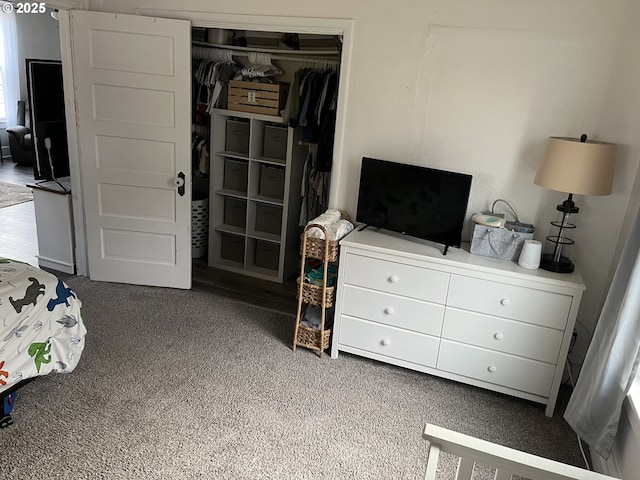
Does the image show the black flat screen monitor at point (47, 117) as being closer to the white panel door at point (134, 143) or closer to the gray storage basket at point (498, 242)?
the white panel door at point (134, 143)

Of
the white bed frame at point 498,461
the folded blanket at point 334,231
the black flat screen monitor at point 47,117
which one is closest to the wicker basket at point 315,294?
the folded blanket at point 334,231

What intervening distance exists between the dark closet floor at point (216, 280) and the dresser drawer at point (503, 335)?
1307 mm

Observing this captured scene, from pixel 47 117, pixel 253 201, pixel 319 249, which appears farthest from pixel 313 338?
pixel 47 117

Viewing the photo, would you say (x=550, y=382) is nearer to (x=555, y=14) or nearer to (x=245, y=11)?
(x=555, y=14)

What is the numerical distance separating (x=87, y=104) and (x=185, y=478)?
104 inches

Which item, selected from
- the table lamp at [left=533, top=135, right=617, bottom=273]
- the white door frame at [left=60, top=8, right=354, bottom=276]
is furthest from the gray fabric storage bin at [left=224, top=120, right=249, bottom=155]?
the table lamp at [left=533, top=135, right=617, bottom=273]

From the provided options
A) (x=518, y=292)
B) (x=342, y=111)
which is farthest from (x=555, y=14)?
(x=518, y=292)

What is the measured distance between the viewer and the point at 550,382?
8.69 feet

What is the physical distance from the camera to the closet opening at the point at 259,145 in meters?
3.83

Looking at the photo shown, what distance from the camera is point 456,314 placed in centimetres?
275

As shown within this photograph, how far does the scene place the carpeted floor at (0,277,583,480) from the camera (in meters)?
2.17

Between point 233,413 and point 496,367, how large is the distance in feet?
4.67

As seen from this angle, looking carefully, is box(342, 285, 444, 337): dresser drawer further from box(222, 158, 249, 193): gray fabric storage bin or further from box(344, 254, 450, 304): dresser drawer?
box(222, 158, 249, 193): gray fabric storage bin

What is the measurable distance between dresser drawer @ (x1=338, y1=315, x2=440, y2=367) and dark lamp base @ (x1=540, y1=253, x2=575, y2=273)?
71 centimetres
